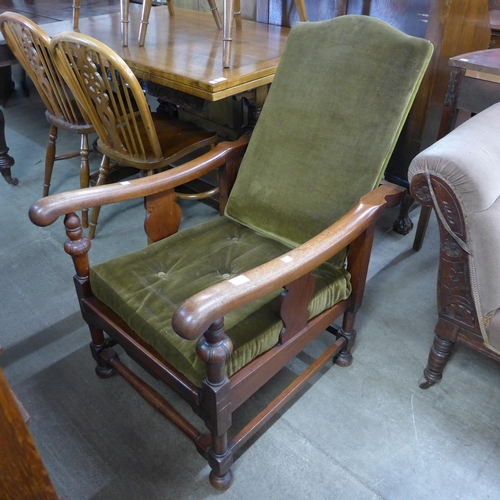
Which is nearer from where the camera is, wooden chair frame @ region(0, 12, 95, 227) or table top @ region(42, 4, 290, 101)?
table top @ region(42, 4, 290, 101)

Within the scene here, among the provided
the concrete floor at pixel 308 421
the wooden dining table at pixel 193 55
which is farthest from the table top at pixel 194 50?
the concrete floor at pixel 308 421

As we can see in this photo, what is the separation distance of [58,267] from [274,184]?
1.05 m

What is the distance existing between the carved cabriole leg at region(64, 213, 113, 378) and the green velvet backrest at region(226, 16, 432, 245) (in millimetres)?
482

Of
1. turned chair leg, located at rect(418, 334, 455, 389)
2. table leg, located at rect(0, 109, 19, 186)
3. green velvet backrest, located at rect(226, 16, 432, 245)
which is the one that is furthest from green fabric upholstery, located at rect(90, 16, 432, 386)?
table leg, located at rect(0, 109, 19, 186)

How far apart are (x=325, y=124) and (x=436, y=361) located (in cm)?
75

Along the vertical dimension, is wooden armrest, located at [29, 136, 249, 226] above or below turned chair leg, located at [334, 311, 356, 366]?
above

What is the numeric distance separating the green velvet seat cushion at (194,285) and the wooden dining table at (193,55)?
0.47 metres

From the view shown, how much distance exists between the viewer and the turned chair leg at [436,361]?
1.34 m

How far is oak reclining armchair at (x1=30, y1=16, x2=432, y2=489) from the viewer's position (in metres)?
1.02

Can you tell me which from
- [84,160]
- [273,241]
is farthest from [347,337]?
[84,160]

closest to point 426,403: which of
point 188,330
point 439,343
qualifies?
point 439,343

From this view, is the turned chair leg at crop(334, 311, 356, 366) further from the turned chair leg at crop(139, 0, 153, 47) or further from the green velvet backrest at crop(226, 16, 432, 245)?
the turned chair leg at crop(139, 0, 153, 47)

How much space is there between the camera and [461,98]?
157 cm

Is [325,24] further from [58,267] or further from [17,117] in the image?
[17,117]
